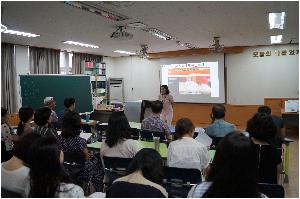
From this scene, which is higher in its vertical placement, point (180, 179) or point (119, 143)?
point (119, 143)

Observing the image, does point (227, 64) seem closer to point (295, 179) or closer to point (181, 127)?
point (295, 179)

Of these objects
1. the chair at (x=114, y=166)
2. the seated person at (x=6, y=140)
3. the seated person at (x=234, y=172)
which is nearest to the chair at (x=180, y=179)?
the chair at (x=114, y=166)

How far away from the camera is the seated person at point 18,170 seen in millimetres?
1883

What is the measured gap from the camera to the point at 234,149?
1.28 m

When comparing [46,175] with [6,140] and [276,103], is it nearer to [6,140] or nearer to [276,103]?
[6,140]

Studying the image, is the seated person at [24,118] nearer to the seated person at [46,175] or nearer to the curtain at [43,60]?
the seated person at [46,175]

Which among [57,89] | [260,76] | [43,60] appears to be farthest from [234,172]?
[260,76]

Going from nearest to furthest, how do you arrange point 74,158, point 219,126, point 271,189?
point 271,189 → point 74,158 → point 219,126

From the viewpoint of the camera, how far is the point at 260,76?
845 cm

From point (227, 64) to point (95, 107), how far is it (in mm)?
4305

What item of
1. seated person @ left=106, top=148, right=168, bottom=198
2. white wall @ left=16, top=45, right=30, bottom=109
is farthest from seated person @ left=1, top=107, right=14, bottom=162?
white wall @ left=16, top=45, right=30, bottom=109

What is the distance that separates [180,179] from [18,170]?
1284 mm

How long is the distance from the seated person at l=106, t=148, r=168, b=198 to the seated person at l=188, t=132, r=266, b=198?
1.25ft

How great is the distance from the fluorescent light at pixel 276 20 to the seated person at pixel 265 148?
2633 millimetres
